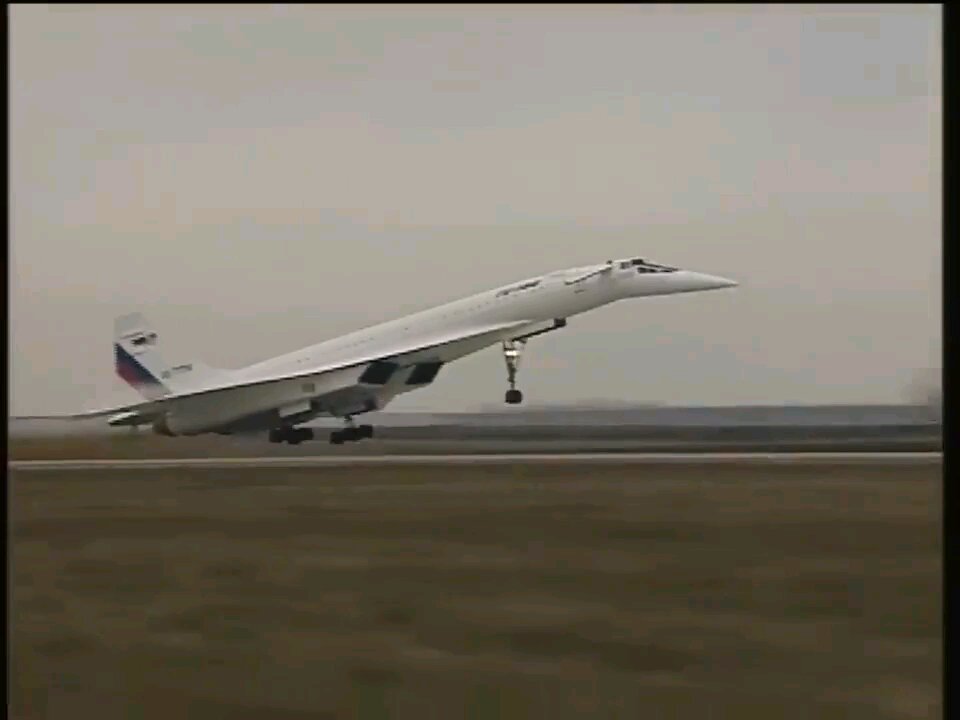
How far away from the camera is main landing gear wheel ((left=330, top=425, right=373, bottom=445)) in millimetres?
5527

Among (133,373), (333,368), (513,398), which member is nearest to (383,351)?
(333,368)

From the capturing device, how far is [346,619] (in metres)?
2.31

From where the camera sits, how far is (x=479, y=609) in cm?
238

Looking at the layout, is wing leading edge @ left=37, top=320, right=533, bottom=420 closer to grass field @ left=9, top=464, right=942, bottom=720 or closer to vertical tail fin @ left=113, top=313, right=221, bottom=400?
vertical tail fin @ left=113, top=313, right=221, bottom=400

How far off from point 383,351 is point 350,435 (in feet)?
8.87

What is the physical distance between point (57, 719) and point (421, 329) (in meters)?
6.66

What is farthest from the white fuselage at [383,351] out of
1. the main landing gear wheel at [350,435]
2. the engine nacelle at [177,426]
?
the main landing gear wheel at [350,435]

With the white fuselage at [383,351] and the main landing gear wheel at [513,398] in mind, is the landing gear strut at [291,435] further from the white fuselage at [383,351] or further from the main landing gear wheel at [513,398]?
the main landing gear wheel at [513,398]

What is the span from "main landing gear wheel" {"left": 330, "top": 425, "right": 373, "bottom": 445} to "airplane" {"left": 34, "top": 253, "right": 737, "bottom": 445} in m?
1.51

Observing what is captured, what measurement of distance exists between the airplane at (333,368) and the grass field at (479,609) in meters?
3.54

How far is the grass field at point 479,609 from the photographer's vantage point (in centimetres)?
178

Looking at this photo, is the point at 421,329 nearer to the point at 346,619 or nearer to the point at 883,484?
the point at 883,484

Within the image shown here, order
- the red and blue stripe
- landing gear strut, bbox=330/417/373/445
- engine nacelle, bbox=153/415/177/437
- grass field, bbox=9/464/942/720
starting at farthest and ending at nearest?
1. the red and blue stripe
2. engine nacelle, bbox=153/415/177/437
3. landing gear strut, bbox=330/417/373/445
4. grass field, bbox=9/464/942/720

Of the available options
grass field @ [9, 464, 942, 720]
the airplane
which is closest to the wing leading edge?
the airplane
